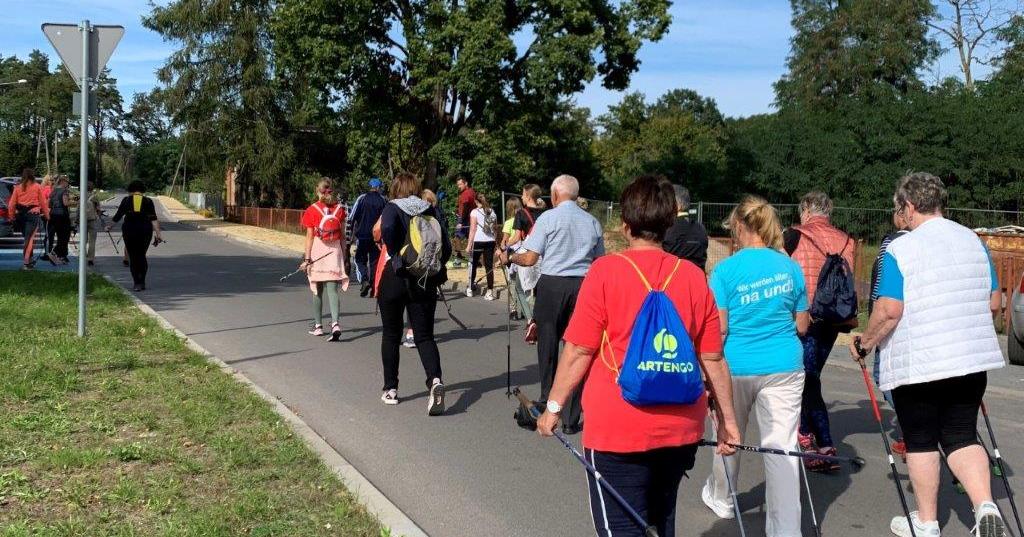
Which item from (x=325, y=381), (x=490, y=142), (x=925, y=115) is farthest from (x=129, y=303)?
(x=925, y=115)

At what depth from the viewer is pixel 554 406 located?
11.0 feet

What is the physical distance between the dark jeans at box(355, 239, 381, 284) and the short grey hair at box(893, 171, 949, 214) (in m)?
10.3

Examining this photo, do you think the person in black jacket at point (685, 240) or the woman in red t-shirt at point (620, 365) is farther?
the person in black jacket at point (685, 240)

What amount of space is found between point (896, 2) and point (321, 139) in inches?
1198

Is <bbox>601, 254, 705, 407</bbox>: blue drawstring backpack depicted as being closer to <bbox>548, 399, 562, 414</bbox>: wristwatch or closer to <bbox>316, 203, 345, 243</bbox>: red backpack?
<bbox>548, 399, 562, 414</bbox>: wristwatch

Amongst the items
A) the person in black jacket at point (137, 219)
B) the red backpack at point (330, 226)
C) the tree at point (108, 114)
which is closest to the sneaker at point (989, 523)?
the red backpack at point (330, 226)

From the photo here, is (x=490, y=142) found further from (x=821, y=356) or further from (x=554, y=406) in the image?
(x=554, y=406)

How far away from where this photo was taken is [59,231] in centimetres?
1964

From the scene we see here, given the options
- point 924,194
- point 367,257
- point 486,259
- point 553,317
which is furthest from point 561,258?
point 486,259

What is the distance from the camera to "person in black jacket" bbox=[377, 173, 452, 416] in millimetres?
7352

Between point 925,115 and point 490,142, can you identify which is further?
point 925,115

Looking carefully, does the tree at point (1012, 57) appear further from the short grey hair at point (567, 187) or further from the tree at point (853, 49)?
the short grey hair at point (567, 187)

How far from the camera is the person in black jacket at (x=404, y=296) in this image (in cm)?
735

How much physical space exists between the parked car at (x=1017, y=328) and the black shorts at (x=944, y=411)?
6193 mm
